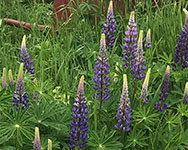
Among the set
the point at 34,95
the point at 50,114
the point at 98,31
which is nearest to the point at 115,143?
the point at 50,114

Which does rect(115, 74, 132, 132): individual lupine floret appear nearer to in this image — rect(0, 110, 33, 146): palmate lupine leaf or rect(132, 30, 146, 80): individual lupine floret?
rect(132, 30, 146, 80): individual lupine floret

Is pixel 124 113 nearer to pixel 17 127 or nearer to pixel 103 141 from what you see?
pixel 103 141

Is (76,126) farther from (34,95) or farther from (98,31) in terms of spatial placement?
(98,31)

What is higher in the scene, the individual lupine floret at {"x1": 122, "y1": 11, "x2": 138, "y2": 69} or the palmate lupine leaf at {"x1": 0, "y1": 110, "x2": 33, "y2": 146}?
the individual lupine floret at {"x1": 122, "y1": 11, "x2": 138, "y2": 69}

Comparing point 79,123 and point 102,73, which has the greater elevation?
point 102,73

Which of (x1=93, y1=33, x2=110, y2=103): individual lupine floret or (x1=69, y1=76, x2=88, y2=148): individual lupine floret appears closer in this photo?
(x1=69, y1=76, x2=88, y2=148): individual lupine floret

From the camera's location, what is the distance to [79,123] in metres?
1.99

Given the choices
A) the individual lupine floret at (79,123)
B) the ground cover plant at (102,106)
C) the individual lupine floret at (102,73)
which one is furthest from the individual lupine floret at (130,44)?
the individual lupine floret at (79,123)

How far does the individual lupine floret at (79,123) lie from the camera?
1920mm

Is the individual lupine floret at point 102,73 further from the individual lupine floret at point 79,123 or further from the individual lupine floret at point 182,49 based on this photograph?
the individual lupine floret at point 182,49

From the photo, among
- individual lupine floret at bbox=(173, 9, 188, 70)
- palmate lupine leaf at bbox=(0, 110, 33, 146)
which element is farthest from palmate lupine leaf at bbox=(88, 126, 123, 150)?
individual lupine floret at bbox=(173, 9, 188, 70)

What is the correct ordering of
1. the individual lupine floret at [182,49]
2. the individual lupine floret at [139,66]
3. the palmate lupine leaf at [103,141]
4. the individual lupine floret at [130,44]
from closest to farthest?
1. the palmate lupine leaf at [103,141]
2. the individual lupine floret at [139,66]
3. the individual lupine floret at [130,44]
4. the individual lupine floret at [182,49]

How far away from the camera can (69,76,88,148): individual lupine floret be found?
1920 mm

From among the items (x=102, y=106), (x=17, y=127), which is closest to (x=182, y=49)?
(x=102, y=106)
